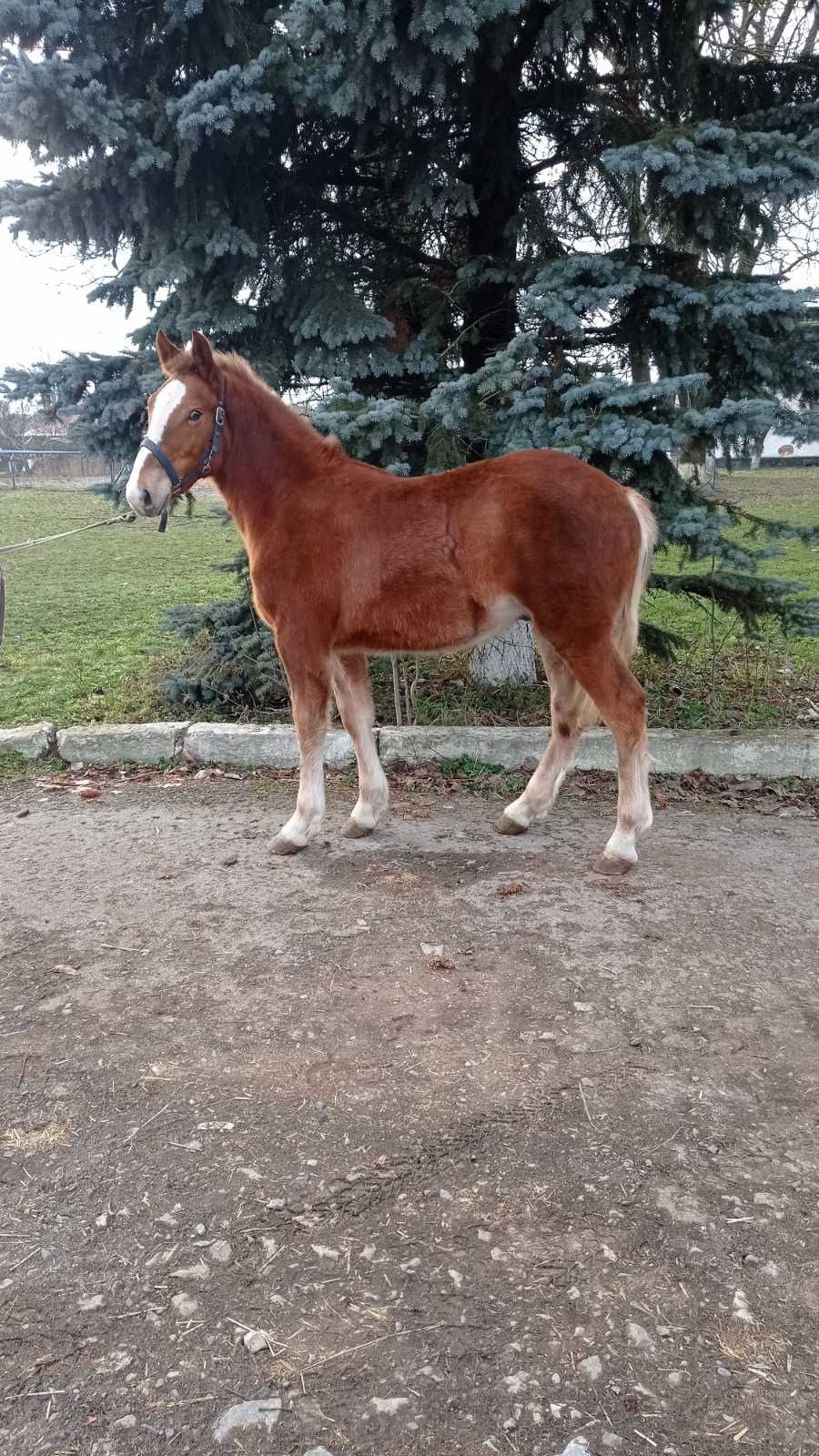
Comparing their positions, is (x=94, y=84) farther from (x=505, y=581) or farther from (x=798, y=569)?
(x=798, y=569)

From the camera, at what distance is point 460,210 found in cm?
492

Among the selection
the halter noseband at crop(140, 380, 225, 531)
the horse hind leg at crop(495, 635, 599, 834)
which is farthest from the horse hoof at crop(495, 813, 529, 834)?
the halter noseband at crop(140, 380, 225, 531)

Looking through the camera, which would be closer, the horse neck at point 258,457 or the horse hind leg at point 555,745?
the horse neck at point 258,457

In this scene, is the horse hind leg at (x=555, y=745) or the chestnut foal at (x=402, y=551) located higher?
the chestnut foal at (x=402, y=551)

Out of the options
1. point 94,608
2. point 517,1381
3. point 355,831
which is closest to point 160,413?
point 355,831

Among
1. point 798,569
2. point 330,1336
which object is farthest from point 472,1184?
point 798,569

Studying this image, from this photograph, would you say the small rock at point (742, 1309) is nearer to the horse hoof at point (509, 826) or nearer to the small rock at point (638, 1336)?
the small rock at point (638, 1336)

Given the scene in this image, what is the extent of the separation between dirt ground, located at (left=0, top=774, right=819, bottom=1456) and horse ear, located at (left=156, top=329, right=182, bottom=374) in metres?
2.39

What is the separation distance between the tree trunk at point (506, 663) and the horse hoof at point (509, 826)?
1.84m

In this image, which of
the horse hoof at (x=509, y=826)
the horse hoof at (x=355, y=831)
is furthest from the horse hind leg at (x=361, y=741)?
the horse hoof at (x=509, y=826)

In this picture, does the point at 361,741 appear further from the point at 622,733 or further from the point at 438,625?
the point at 622,733

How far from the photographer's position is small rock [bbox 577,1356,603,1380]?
5.67 feet

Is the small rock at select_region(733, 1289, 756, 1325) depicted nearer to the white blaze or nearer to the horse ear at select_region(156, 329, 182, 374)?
the white blaze

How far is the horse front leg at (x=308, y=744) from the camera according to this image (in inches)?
166
